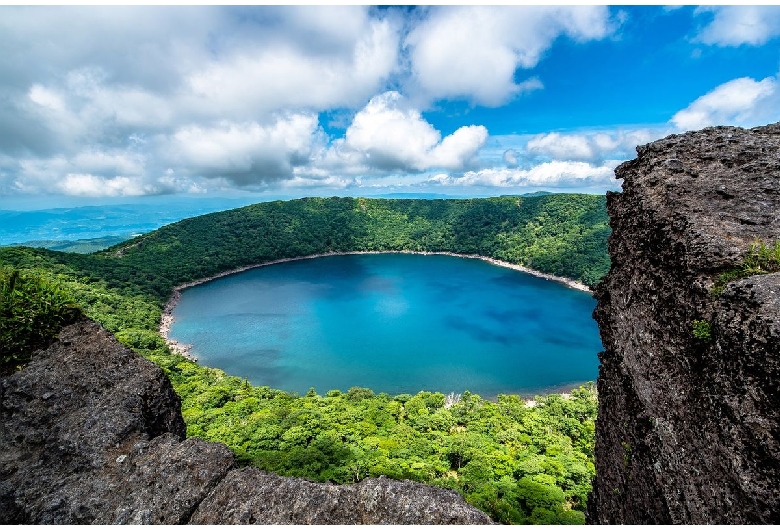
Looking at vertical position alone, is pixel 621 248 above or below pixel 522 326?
above

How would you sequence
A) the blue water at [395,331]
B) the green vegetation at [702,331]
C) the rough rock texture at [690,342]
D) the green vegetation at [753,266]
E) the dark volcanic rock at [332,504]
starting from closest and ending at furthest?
1. the rough rock texture at [690,342]
2. the dark volcanic rock at [332,504]
3. the green vegetation at [702,331]
4. the green vegetation at [753,266]
5. the blue water at [395,331]

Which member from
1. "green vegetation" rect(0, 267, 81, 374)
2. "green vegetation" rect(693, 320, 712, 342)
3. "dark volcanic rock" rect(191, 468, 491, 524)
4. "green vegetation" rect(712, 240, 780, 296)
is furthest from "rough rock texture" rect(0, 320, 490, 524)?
"green vegetation" rect(712, 240, 780, 296)

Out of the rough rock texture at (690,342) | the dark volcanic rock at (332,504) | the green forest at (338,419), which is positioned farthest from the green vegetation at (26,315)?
the rough rock texture at (690,342)

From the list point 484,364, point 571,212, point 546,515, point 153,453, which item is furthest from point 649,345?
point 571,212

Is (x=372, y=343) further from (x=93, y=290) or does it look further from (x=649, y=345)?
(x=649, y=345)

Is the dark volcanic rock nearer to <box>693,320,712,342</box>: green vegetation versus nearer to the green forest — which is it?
<box>693,320,712,342</box>: green vegetation

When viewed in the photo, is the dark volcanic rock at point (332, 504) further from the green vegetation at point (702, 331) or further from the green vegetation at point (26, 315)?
the green vegetation at point (26, 315)
